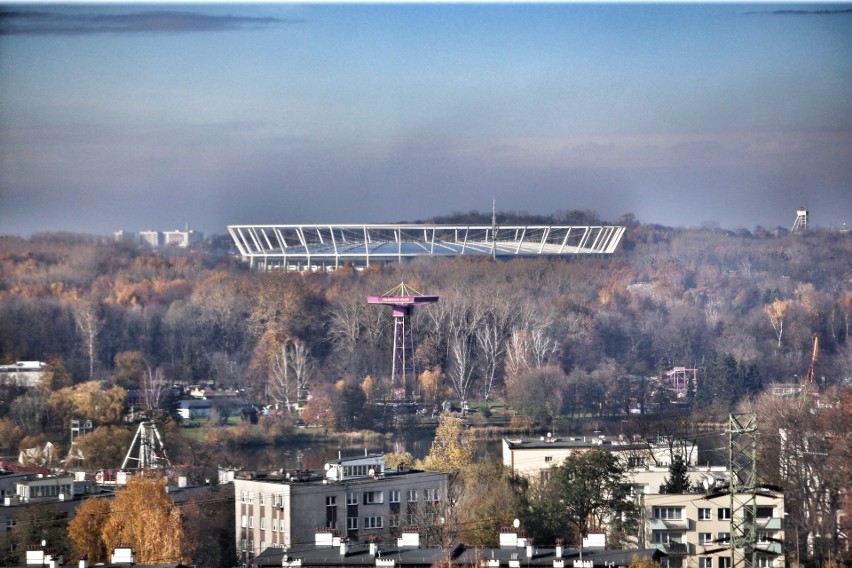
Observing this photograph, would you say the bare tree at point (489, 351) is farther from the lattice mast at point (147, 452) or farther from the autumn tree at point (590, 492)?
the autumn tree at point (590, 492)

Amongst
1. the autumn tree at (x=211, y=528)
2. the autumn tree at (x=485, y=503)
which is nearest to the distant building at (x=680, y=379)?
the autumn tree at (x=485, y=503)

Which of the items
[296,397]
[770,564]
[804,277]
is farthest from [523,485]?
[804,277]

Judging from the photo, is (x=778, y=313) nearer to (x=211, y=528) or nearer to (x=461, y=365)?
(x=461, y=365)

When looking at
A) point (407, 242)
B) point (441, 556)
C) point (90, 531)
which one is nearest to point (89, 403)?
point (90, 531)

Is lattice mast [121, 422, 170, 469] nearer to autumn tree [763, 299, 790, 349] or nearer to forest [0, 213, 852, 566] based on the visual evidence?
forest [0, 213, 852, 566]

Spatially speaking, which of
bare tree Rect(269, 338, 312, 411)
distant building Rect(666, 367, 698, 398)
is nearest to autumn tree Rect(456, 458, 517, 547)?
bare tree Rect(269, 338, 312, 411)
